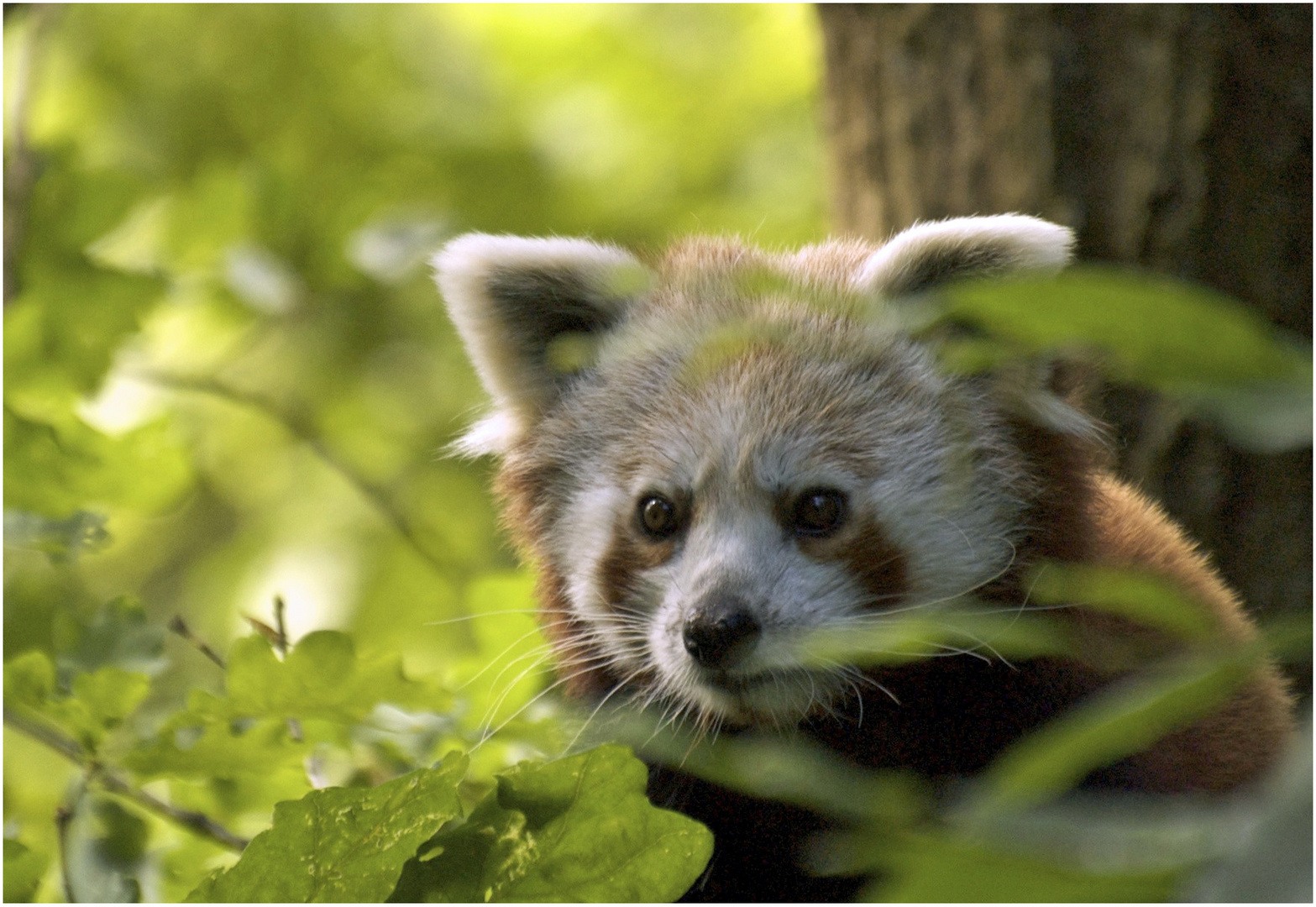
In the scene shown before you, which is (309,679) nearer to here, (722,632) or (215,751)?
(215,751)

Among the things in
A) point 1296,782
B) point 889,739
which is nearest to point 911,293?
point 889,739

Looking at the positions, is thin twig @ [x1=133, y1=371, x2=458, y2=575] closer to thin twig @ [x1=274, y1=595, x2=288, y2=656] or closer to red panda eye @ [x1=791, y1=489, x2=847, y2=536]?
thin twig @ [x1=274, y1=595, x2=288, y2=656]

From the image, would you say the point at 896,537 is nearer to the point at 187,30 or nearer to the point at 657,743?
the point at 657,743

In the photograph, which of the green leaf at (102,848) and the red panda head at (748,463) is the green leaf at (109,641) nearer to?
the green leaf at (102,848)

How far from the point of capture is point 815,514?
231 centimetres

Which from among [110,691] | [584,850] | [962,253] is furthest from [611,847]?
[962,253]

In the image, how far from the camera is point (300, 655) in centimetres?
175

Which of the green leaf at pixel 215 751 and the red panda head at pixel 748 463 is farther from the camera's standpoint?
the red panda head at pixel 748 463

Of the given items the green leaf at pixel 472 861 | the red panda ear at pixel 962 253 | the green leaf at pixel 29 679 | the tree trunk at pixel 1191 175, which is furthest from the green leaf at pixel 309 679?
the tree trunk at pixel 1191 175

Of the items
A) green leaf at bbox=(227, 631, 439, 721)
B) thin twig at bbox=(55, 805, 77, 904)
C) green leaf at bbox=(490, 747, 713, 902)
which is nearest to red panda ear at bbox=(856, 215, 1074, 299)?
green leaf at bbox=(227, 631, 439, 721)

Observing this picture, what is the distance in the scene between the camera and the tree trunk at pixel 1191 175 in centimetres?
329

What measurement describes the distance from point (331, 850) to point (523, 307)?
163cm

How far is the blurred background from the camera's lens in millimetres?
2779

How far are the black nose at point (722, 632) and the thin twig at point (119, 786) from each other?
0.82 m
